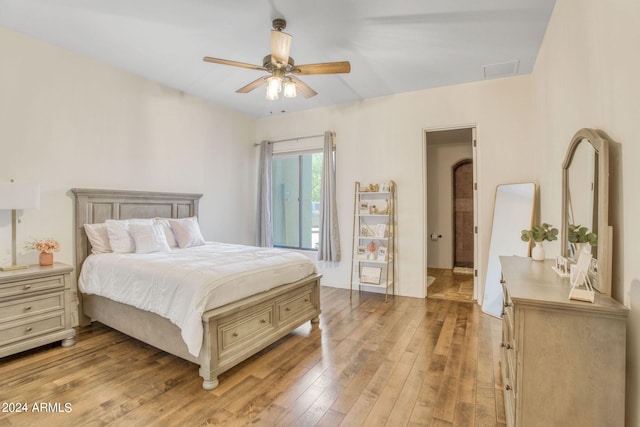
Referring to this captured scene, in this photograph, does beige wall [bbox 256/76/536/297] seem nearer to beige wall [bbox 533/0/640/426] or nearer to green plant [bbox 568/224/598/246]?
beige wall [bbox 533/0/640/426]

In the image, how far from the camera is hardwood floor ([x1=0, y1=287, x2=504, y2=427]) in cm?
184

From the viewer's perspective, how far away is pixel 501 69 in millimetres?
3568

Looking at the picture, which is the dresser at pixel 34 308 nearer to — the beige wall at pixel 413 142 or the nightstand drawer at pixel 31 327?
the nightstand drawer at pixel 31 327

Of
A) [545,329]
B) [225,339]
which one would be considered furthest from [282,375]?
[545,329]

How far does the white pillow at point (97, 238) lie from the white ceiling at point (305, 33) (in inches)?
73.0

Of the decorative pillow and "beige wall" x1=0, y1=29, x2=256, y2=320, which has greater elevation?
"beige wall" x1=0, y1=29, x2=256, y2=320

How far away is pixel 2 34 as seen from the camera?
2.80 meters

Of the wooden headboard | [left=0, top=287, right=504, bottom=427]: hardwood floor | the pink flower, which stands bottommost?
[left=0, top=287, right=504, bottom=427]: hardwood floor

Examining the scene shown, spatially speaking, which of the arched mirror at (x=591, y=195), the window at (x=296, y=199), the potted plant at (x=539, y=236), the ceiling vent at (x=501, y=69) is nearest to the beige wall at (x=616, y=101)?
the arched mirror at (x=591, y=195)

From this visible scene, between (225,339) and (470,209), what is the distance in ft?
19.1

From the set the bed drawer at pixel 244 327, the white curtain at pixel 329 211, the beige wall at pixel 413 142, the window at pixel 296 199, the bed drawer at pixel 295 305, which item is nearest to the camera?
the bed drawer at pixel 244 327

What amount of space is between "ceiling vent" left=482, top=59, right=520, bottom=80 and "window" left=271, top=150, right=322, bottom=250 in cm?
257

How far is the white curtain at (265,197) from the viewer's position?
5336 millimetres

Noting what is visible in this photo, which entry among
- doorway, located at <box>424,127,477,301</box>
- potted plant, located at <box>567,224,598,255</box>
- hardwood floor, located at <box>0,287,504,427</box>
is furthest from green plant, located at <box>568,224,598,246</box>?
doorway, located at <box>424,127,477,301</box>
